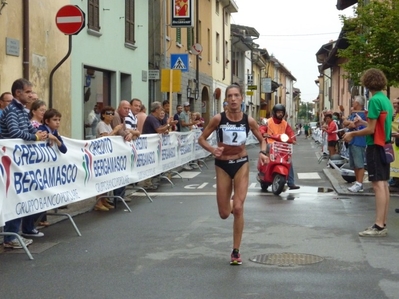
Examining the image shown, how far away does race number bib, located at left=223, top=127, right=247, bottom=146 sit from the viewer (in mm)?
7773

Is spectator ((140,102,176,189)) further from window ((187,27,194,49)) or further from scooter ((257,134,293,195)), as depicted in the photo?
window ((187,27,194,49))

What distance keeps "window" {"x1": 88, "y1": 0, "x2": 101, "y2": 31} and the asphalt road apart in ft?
28.4

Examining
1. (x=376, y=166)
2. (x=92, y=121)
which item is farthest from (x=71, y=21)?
(x=376, y=166)

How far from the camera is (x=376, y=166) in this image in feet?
31.0

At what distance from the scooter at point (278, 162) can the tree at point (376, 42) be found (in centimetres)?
501

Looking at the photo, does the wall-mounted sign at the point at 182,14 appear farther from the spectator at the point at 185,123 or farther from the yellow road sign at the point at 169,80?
the yellow road sign at the point at 169,80

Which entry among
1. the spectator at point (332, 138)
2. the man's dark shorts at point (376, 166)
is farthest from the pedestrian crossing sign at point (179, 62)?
the man's dark shorts at point (376, 166)

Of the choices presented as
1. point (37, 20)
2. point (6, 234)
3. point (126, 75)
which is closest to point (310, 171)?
point (126, 75)

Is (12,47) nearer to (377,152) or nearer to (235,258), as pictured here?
(377,152)

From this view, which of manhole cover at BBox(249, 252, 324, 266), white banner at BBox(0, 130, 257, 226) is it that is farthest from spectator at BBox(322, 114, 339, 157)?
manhole cover at BBox(249, 252, 324, 266)

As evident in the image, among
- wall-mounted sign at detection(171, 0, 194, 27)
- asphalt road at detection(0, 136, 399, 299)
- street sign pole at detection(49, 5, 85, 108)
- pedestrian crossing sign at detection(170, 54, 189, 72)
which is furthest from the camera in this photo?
wall-mounted sign at detection(171, 0, 194, 27)

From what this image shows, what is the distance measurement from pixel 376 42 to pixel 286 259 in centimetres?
1186

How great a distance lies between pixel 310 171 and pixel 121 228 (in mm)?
12128

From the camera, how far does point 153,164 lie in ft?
51.3
